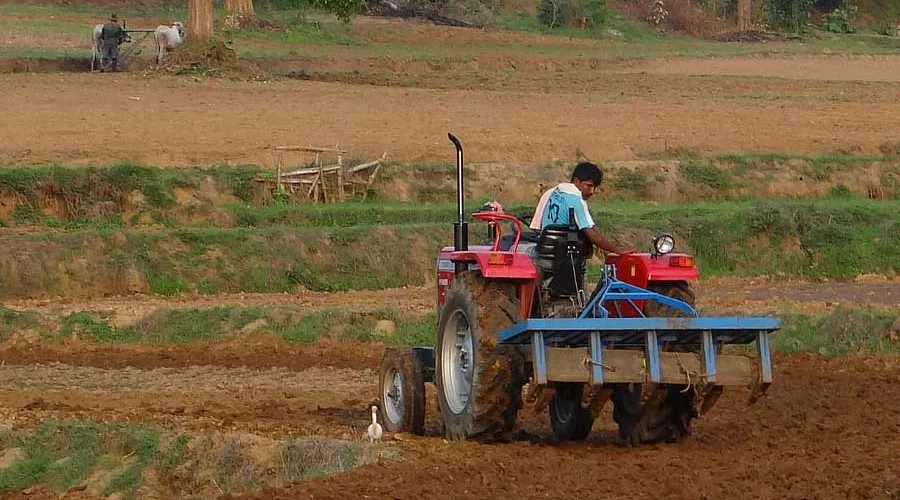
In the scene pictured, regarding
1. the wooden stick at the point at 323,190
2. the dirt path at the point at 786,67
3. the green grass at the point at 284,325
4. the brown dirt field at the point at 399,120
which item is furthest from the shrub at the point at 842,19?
the green grass at the point at 284,325

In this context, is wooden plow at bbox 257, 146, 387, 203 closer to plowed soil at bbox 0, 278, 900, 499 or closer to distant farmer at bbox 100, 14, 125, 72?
plowed soil at bbox 0, 278, 900, 499

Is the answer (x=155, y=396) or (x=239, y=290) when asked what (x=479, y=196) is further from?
(x=155, y=396)

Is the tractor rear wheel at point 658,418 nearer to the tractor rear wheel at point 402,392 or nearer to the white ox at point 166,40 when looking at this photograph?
the tractor rear wheel at point 402,392

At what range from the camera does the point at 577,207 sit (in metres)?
10.1

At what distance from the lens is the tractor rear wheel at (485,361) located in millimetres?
9922

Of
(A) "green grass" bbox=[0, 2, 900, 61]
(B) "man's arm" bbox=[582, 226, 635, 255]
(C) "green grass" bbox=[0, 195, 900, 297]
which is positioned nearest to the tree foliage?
(A) "green grass" bbox=[0, 2, 900, 61]

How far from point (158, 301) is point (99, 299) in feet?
2.51

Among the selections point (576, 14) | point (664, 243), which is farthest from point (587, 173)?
point (576, 14)

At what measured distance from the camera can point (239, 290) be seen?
19828mm

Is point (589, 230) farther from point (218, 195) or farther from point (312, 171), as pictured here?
point (312, 171)

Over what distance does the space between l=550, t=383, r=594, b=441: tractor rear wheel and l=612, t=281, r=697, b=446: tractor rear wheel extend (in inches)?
11.0

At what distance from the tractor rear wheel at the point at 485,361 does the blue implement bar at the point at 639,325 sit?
0.89ft

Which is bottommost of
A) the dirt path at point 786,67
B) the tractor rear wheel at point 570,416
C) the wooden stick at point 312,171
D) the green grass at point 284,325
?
the green grass at point 284,325

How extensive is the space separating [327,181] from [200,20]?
43.4 ft
